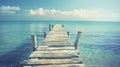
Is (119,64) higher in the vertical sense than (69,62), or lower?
lower

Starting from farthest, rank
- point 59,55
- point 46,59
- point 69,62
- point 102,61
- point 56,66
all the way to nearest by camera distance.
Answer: point 102,61, point 59,55, point 46,59, point 69,62, point 56,66

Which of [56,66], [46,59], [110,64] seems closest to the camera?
[56,66]

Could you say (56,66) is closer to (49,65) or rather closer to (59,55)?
(49,65)

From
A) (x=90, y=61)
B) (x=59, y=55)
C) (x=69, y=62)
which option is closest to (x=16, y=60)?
(x=90, y=61)

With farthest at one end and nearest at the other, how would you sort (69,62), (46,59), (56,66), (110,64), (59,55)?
(110,64) < (59,55) < (46,59) < (69,62) < (56,66)

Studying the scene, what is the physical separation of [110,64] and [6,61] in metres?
7.69

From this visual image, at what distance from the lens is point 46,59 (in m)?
6.28

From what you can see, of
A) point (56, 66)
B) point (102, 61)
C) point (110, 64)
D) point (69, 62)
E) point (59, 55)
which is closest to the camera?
point (56, 66)

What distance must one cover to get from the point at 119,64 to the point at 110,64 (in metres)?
0.66

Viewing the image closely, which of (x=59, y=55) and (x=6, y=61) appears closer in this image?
(x=59, y=55)

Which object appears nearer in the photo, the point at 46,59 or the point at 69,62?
the point at 69,62

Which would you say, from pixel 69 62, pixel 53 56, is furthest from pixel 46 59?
pixel 69 62

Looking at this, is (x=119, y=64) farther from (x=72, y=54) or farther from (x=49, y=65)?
(x=49, y=65)

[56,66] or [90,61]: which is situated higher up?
[56,66]
